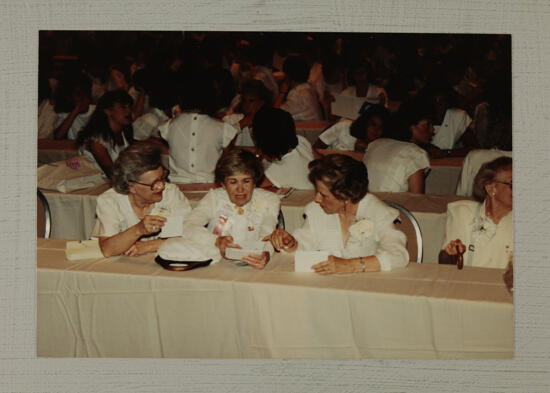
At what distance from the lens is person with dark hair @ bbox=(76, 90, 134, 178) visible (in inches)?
132

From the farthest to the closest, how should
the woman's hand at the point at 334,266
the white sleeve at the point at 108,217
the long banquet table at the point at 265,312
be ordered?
1. the white sleeve at the point at 108,217
2. the woman's hand at the point at 334,266
3. the long banquet table at the point at 265,312

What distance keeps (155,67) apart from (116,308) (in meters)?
1.13

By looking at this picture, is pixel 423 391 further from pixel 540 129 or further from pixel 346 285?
pixel 540 129

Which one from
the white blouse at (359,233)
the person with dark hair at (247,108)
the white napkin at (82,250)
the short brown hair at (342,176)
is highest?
the person with dark hair at (247,108)

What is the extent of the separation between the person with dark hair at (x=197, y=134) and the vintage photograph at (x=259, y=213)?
12 mm

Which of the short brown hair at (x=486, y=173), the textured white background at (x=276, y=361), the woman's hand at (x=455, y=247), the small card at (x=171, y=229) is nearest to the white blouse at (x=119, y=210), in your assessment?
the small card at (x=171, y=229)

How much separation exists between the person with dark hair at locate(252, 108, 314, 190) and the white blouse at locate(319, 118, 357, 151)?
0.35 ft

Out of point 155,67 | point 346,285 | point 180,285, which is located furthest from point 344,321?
point 155,67

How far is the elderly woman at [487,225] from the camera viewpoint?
3.18 metres

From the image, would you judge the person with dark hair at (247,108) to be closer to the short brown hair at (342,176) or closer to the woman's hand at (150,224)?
the short brown hair at (342,176)

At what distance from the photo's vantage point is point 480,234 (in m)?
3.27

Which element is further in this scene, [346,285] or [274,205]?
[274,205]

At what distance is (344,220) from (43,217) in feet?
4.80

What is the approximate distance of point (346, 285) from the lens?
300 centimetres
